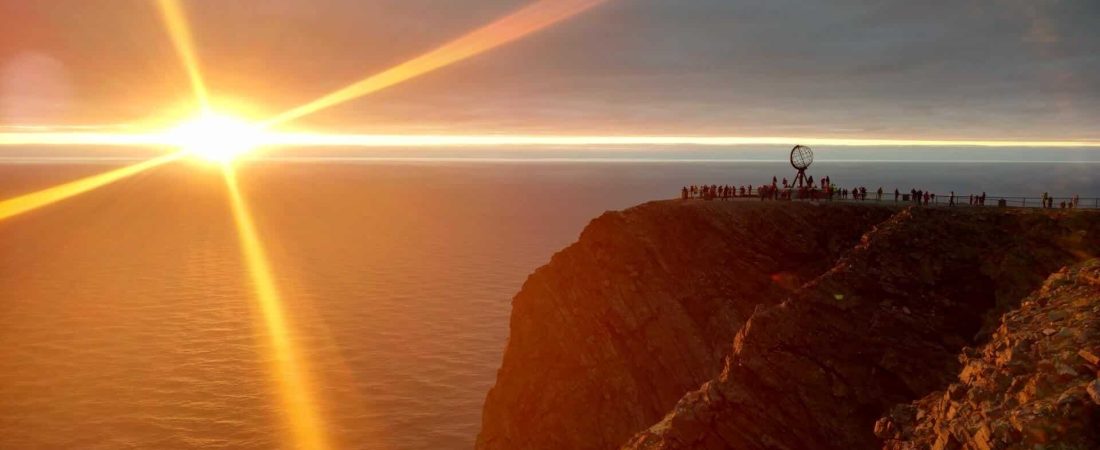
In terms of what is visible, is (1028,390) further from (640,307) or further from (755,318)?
(640,307)

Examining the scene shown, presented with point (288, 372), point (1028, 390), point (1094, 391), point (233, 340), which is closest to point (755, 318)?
point (1028, 390)

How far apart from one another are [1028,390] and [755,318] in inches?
416

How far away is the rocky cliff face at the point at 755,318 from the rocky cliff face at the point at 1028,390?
2604mm

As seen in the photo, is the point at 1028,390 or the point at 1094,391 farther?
the point at 1028,390

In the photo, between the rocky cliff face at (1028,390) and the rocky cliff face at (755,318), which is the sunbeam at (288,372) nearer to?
the rocky cliff face at (755,318)

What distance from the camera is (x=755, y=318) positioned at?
28.6 m

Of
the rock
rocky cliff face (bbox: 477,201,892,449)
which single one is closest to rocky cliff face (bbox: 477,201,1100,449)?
rocky cliff face (bbox: 477,201,892,449)

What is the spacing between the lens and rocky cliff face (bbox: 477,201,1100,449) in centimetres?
2616

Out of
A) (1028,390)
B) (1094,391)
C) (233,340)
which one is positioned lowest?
(233,340)

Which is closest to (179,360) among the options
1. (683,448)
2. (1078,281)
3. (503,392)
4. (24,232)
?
(503,392)

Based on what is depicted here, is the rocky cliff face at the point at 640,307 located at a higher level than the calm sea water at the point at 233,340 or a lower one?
higher

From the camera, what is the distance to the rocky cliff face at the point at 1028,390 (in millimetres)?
17047

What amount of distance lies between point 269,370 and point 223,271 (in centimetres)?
6023

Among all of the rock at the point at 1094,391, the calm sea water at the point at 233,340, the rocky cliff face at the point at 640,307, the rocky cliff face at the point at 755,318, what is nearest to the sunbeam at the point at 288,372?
the calm sea water at the point at 233,340
